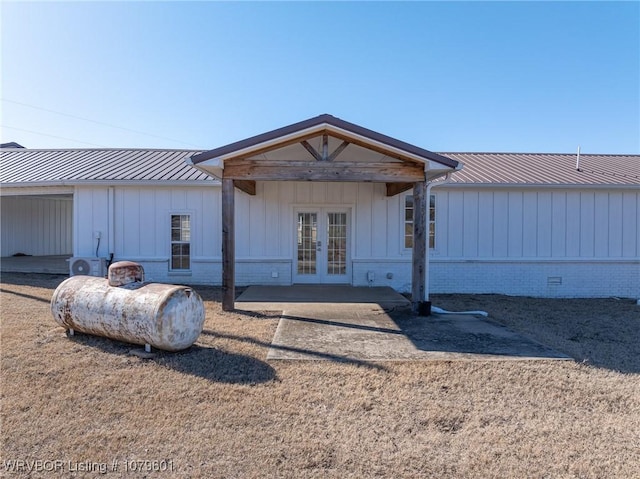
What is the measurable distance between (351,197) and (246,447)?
797cm

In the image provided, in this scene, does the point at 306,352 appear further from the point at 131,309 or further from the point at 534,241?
the point at 534,241

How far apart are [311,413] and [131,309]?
273cm

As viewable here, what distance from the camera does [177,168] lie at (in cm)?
1164

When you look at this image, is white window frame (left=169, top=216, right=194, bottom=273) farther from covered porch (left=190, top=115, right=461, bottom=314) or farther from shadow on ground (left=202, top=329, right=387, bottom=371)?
shadow on ground (left=202, top=329, right=387, bottom=371)

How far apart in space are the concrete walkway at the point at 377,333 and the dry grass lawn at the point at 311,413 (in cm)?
29

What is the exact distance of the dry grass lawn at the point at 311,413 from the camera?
9.16 ft

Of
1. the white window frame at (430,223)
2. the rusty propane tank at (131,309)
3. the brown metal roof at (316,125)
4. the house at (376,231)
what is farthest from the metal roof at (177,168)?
the rusty propane tank at (131,309)

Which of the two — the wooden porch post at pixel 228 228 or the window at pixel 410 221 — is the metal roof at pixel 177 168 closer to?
the window at pixel 410 221

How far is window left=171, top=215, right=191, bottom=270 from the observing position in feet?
34.5

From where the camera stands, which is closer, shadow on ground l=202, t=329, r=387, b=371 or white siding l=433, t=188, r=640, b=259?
shadow on ground l=202, t=329, r=387, b=371

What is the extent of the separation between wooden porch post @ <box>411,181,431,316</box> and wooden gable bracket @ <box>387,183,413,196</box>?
4.45 feet

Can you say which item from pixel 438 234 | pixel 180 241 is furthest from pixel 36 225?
pixel 438 234

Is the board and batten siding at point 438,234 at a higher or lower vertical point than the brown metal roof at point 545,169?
lower

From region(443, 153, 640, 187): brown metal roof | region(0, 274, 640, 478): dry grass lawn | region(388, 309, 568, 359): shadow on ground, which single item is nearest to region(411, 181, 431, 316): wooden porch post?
region(388, 309, 568, 359): shadow on ground
